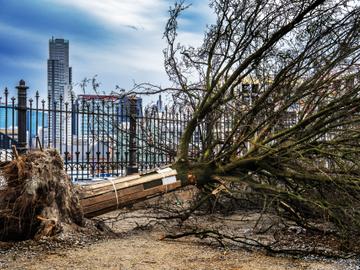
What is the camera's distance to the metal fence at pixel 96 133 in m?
7.50

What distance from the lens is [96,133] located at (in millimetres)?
8766

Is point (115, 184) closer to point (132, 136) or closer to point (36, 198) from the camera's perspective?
point (36, 198)

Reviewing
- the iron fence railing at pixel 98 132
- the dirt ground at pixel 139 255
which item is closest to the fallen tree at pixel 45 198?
the dirt ground at pixel 139 255

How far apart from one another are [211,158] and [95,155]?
3628mm

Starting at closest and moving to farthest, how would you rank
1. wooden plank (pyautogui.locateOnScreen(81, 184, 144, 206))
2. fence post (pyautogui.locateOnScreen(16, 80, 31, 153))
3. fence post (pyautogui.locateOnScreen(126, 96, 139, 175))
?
wooden plank (pyautogui.locateOnScreen(81, 184, 144, 206)) → fence post (pyautogui.locateOnScreen(16, 80, 31, 153)) → fence post (pyautogui.locateOnScreen(126, 96, 139, 175))

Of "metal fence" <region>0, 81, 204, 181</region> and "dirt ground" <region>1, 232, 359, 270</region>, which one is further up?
"metal fence" <region>0, 81, 204, 181</region>

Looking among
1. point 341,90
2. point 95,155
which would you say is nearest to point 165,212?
point 341,90

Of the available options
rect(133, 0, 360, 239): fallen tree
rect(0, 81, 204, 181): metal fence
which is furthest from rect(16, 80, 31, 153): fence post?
rect(133, 0, 360, 239): fallen tree

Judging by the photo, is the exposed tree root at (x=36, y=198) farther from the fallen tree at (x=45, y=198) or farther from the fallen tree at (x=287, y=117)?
the fallen tree at (x=287, y=117)

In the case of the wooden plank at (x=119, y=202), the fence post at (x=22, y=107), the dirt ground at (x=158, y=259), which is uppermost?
the fence post at (x=22, y=107)

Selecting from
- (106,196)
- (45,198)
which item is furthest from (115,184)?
(45,198)

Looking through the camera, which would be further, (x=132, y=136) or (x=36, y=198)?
(x=132, y=136)

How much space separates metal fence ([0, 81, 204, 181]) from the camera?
24.6ft

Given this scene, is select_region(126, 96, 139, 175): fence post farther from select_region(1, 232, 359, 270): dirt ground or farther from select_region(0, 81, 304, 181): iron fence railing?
select_region(1, 232, 359, 270): dirt ground
